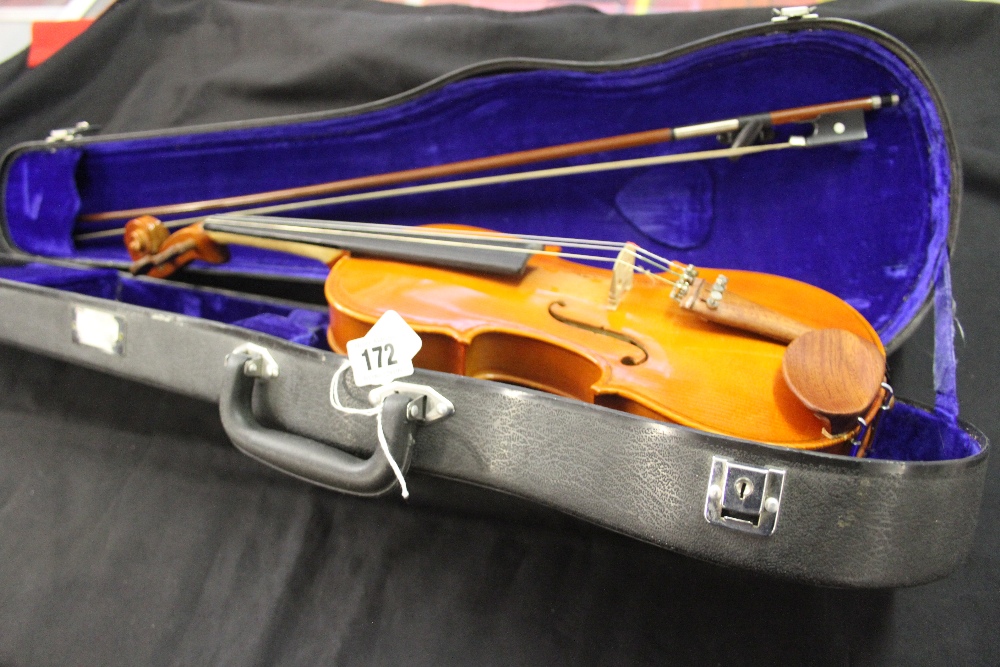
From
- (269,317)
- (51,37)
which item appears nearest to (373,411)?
(269,317)

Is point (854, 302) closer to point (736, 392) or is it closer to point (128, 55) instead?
point (736, 392)

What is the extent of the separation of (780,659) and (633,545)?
0.24 m

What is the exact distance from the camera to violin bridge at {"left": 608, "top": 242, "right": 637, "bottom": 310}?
85 centimetres

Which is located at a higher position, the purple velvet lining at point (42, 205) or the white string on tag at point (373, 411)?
the purple velvet lining at point (42, 205)

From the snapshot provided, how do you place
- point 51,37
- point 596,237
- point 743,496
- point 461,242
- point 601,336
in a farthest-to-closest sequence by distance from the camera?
point 51,37, point 596,237, point 461,242, point 601,336, point 743,496

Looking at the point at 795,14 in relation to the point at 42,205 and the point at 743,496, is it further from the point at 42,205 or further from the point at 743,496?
the point at 42,205

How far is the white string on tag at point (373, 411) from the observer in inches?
26.1

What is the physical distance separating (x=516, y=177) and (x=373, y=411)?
1.66ft

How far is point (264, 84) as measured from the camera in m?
1.40

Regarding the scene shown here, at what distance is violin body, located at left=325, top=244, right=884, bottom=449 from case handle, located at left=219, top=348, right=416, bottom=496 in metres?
0.15

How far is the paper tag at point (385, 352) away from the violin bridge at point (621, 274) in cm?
30

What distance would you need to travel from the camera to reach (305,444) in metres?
0.72

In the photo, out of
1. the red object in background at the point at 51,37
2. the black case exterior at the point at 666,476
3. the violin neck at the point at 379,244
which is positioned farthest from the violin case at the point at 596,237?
the red object in background at the point at 51,37

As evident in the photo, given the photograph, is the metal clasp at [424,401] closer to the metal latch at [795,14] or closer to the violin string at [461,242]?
the violin string at [461,242]
